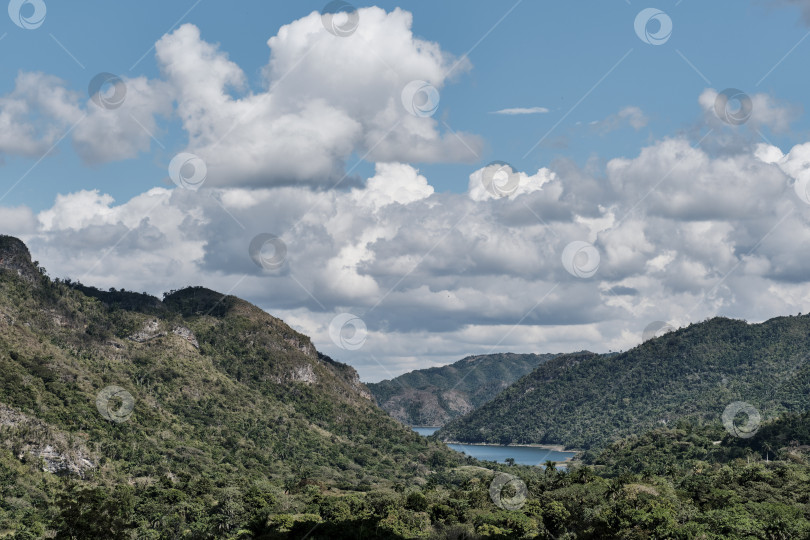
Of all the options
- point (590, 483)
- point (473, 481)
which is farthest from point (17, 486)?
point (590, 483)

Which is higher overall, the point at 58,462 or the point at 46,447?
the point at 46,447

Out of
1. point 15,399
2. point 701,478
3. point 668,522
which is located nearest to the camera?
point 668,522

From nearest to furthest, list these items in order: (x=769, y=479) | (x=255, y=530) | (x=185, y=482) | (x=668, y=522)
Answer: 1. (x=668, y=522)
2. (x=255, y=530)
3. (x=769, y=479)
4. (x=185, y=482)

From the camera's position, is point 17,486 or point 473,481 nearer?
point 17,486

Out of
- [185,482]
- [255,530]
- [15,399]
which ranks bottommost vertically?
[255,530]

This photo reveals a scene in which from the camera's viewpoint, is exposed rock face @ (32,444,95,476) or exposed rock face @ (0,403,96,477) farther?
exposed rock face @ (0,403,96,477)

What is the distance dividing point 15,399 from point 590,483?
147m

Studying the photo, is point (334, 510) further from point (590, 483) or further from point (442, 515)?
point (590, 483)

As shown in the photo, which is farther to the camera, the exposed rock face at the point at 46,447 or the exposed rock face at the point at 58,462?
the exposed rock face at the point at 46,447

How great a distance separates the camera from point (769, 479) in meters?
141

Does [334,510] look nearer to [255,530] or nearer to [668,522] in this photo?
[255,530]

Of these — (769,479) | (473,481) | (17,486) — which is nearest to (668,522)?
(769,479)

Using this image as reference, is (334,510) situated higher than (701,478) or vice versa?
(701,478)

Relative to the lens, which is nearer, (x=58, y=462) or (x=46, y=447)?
(x=58, y=462)
